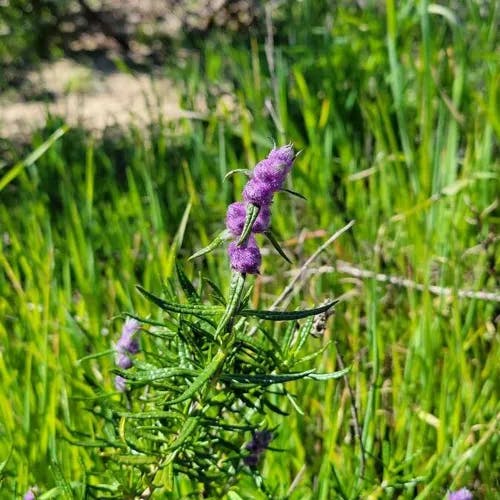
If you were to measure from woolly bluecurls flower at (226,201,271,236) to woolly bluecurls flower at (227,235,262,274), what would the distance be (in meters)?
0.01

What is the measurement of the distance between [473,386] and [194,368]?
20.1 inches

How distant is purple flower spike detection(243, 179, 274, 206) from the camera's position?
605 mm

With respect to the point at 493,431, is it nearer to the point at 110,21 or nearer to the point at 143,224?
the point at 143,224

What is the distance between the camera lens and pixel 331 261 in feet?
4.50

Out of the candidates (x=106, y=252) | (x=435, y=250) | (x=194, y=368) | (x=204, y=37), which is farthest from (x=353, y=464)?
(x=204, y=37)

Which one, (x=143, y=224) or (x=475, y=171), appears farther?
(x=475, y=171)

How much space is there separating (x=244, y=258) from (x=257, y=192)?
5 cm

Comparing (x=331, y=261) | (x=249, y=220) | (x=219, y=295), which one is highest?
(x=249, y=220)

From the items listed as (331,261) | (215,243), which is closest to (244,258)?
(215,243)

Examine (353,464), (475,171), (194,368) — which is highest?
(194,368)

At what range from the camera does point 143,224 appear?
1.39 metres

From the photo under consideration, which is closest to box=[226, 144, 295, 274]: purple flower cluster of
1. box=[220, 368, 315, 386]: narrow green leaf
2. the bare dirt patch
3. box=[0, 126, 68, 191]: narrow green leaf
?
box=[220, 368, 315, 386]: narrow green leaf

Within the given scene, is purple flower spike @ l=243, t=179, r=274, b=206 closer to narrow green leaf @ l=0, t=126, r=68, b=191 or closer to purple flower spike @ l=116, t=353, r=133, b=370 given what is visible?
purple flower spike @ l=116, t=353, r=133, b=370

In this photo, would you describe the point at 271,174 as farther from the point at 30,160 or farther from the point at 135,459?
A: the point at 30,160
